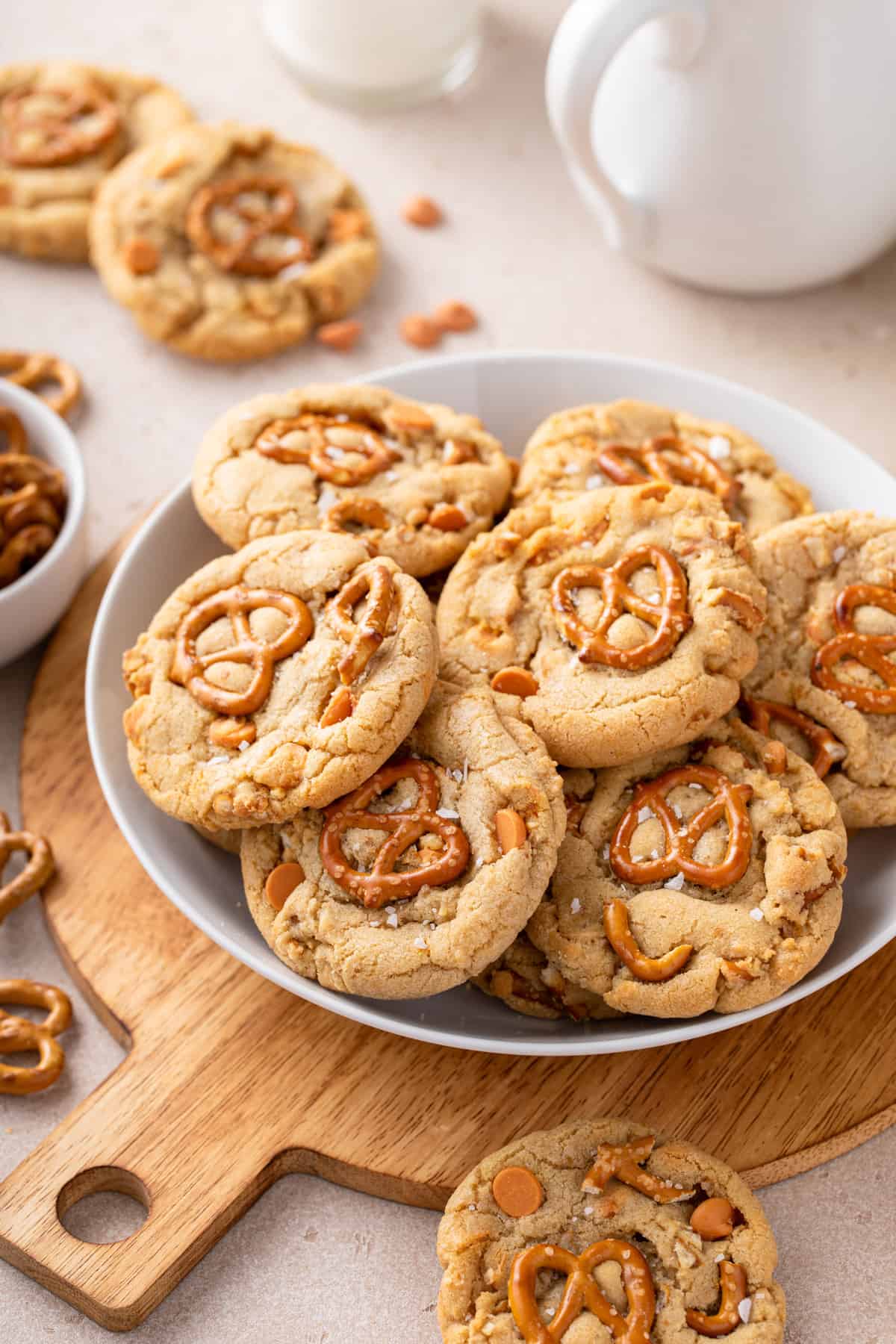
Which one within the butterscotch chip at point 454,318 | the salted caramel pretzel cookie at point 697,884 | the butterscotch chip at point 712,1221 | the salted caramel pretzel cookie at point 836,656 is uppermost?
the salted caramel pretzel cookie at point 836,656

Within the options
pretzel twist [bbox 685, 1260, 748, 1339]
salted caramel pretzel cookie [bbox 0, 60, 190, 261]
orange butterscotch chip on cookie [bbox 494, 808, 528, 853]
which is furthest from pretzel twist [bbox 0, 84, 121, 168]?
pretzel twist [bbox 685, 1260, 748, 1339]

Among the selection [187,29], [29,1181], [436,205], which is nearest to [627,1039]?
[29,1181]

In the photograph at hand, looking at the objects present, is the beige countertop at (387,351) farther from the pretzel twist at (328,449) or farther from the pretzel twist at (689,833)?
the pretzel twist at (328,449)

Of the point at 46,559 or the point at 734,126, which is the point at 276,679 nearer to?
the point at 46,559

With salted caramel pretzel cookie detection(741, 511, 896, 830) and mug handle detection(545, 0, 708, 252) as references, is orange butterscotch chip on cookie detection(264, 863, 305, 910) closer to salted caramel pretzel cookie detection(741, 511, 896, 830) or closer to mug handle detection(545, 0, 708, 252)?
salted caramel pretzel cookie detection(741, 511, 896, 830)

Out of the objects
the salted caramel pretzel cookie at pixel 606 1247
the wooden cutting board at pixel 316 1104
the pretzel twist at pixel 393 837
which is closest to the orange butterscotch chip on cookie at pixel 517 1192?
the salted caramel pretzel cookie at pixel 606 1247

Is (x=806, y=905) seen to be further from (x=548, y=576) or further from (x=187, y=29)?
(x=187, y=29)

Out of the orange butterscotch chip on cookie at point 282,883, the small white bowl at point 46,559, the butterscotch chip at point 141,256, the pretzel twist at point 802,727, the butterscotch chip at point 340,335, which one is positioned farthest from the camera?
the butterscotch chip at point 340,335

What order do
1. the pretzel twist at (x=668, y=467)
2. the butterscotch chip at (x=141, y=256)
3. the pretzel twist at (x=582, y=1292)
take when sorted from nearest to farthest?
the pretzel twist at (x=582, y=1292) < the pretzel twist at (x=668, y=467) < the butterscotch chip at (x=141, y=256)
